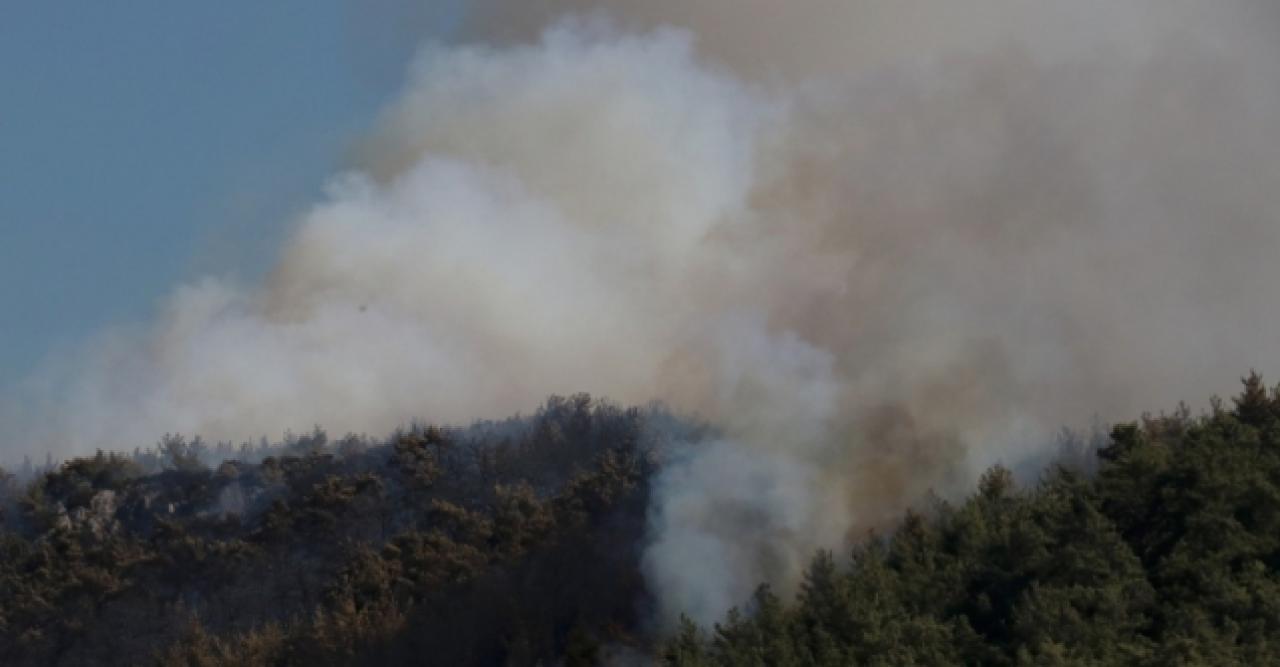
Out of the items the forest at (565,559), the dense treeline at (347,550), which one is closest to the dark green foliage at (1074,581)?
the forest at (565,559)

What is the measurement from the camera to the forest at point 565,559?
2344 inches

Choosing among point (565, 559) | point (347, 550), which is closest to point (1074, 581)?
point (565, 559)

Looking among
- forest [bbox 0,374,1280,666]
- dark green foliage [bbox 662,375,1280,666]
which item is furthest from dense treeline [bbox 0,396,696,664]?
dark green foliage [bbox 662,375,1280,666]

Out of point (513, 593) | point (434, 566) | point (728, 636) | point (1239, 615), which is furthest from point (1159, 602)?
point (434, 566)

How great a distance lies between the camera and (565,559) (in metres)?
82.6

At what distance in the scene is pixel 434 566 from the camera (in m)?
85.1

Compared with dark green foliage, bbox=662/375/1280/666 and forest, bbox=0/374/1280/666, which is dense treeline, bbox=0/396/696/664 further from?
dark green foliage, bbox=662/375/1280/666

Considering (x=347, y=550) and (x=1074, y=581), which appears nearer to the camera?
(x=1074, y=581)

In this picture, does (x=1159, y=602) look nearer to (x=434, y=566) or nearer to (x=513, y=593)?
(x=513, y=593)

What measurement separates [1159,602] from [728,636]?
411 inches

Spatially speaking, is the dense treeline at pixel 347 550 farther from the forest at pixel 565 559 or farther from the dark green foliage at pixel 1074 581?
the dark green foliage at pixel 1074 581

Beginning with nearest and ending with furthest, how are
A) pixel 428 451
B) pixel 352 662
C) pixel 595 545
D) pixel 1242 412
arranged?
1. pixel 1242 412
2. pixel 352 662
3. pixel 595 545
4. pixel 428 451

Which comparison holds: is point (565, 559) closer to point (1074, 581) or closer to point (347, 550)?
point (347, 550)

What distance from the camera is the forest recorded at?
195 ft
